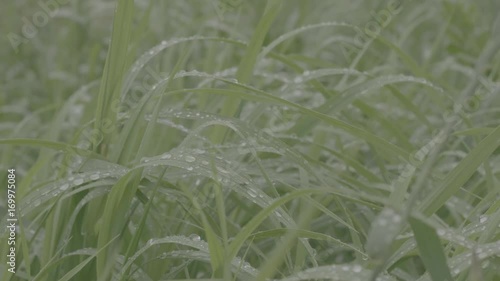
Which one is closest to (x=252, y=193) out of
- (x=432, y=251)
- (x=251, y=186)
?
(x=251, y=186)

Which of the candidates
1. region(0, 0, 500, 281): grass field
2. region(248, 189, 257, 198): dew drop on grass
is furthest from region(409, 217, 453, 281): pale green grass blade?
region(248, 189, 257, 198): dew drop on grass

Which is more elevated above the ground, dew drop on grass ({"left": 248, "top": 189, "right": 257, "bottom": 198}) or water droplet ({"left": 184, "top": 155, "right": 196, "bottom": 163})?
water droplet ({"left": 184, "top": 155, "right": 196, "bottom": 163})

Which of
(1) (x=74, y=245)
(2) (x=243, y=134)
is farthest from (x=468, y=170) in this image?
(1) (x=74, y=245)

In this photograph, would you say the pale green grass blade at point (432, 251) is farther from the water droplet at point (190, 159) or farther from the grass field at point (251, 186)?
the water droplet at point (190, 159)

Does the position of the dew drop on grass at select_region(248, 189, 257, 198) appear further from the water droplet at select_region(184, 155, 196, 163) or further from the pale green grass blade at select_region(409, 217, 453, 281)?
the pale green grass blade at select_region(409, 217, 453, 281)

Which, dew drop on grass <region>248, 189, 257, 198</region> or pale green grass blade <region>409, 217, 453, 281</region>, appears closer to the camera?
pale green grass blade <region>409, 217, 453, 281</region>

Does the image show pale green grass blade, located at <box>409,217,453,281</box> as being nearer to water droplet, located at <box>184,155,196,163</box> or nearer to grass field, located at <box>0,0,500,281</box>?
grass field, located at <box>0,0,500,281</box>

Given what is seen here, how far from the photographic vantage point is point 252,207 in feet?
4.33

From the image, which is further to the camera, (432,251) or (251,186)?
(251,186)

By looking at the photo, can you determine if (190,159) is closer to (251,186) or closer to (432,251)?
(251,186)

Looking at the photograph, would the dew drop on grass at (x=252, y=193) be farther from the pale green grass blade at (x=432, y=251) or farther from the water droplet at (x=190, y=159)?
the pale green grass blade at (x=432, y=251)

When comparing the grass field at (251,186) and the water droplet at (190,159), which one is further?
the water droplet at (190,159)

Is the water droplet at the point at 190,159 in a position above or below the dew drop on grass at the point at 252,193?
above

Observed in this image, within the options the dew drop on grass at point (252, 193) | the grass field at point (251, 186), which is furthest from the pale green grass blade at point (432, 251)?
the dew drop on grass at point (252, 193)
